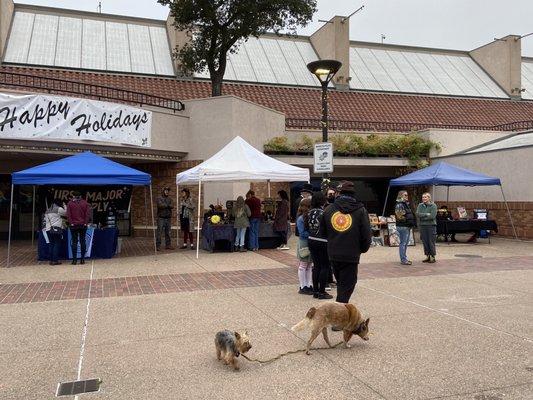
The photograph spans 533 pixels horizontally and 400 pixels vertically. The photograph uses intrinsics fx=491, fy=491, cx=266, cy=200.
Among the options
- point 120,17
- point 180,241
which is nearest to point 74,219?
point 180,241

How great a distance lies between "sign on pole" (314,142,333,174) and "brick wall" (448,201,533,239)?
355 inches

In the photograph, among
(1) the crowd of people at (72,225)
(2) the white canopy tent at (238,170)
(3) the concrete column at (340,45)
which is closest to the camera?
(1) the crowd of people at (72,225)

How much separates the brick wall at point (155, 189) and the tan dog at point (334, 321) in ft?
40.0

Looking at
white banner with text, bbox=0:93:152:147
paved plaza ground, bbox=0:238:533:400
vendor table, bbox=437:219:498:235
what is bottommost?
paved plaza ground, bbox=0:238:533:400

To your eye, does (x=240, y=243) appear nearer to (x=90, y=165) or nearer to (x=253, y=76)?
(x=90, y=165)

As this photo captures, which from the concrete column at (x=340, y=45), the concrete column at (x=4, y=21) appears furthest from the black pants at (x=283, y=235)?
the concrete column at (x=4, y=21)

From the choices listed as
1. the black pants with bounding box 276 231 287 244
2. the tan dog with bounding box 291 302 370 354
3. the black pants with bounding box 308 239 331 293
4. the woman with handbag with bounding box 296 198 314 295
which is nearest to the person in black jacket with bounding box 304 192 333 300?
the black pants with bounding box 308 239 331 293

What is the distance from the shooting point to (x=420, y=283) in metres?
8.80

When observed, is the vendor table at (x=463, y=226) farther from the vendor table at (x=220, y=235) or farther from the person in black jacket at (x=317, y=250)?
the person in black jacket at (x=317, y=250)

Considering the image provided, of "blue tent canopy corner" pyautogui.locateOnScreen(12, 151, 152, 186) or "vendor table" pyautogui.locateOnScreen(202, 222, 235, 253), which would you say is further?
"vendor table" pyautogui.locateOnScreen(202, 222, 235, 253)

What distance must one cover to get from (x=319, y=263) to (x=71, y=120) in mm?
9965

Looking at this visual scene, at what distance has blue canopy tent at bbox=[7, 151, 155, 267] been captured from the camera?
11023mm

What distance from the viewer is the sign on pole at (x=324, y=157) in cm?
1057

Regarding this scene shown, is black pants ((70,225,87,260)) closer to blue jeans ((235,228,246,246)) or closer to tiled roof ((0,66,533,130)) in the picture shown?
blue jeans ((235,228,246,246))
